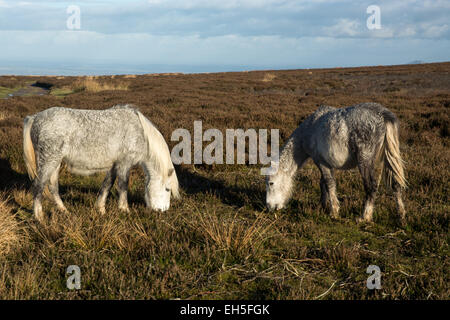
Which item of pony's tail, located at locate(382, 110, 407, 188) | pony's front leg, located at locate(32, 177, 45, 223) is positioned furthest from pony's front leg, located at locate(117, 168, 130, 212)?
pony's tail, located at locate(382, 110, 407, 188)

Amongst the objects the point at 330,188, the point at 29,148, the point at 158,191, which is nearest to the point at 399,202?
the point at 330,188

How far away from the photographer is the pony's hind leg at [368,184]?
443 centimetres

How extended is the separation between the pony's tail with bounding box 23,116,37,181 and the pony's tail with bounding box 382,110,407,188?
496 centimetres

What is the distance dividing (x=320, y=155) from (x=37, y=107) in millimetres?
15719

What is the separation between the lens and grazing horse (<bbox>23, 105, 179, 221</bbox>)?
4520mm

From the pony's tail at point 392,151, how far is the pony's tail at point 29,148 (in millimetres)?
4956

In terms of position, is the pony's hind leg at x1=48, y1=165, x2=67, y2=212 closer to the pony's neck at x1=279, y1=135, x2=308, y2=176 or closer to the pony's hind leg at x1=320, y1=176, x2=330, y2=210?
the pony's neck at x1=279, y1=135, x2=308, y2=176

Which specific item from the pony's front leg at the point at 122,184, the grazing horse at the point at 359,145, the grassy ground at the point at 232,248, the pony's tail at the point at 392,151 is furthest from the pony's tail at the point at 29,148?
the pony's tail at the point at 392,151

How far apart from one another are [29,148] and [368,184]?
190 inches

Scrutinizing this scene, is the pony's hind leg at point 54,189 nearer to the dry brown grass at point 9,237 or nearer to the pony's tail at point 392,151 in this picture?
the dry brown grass at point 9,237

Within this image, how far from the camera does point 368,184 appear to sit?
4.48 meters

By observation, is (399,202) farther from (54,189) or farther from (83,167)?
(54,189)
